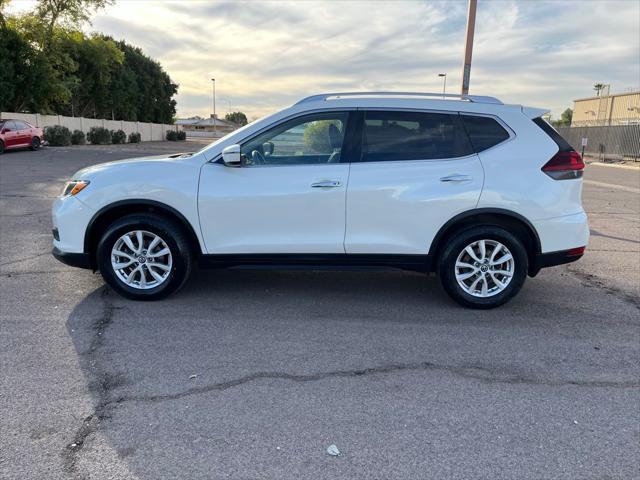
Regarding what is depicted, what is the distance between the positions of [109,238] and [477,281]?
3.39 metres

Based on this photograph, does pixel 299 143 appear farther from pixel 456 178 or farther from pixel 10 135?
pixel 10 135

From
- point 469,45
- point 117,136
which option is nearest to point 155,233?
point 469,45

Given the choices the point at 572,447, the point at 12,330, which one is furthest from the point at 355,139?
the point at 12,330

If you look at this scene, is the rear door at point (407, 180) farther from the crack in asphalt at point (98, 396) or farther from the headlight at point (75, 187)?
the headlight at point (75, 187)

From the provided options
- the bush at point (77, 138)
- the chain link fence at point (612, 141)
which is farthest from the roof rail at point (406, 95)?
the bush at point (77, 138)

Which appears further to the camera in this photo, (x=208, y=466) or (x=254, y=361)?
(x=254, y=361)

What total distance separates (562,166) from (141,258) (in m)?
3.90

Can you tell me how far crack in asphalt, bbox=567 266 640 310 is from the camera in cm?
522

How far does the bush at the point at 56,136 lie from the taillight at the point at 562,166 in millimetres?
33647

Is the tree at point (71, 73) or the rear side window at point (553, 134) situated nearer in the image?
the rear side window at point (553, 134)

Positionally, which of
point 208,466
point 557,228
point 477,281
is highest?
point 557,228

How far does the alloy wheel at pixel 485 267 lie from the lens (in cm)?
468

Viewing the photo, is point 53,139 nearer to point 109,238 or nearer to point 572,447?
point 109,238

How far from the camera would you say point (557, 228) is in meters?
4.62
